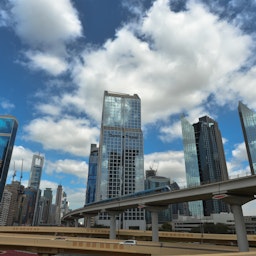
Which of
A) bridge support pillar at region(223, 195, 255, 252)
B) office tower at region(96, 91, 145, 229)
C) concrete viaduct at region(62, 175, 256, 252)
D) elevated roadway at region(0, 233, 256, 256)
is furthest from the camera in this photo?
office tower at region(96, 91, 145, 229)

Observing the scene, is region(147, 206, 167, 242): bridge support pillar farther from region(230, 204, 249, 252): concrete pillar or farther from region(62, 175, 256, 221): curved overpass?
region(230, 204, 249, 252): concrete pillar

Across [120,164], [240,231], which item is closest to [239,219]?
[240,231]

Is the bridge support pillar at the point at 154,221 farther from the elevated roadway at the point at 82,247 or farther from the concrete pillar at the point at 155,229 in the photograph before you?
the elevated roadway at the point at 82,247

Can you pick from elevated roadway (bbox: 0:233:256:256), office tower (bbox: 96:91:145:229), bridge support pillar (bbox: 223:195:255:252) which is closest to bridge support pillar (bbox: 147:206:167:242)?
elevated roadway (bbox: 0:233:256:256)

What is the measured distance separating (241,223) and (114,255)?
76.0 ft

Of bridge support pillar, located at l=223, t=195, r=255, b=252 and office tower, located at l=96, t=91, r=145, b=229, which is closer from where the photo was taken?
bridge support pillar, located at l=223, t=195, r=255, b=252

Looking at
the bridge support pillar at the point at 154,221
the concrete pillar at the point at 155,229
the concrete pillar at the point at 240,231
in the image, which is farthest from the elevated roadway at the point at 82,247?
the bridge support pillar at the point at 154,221

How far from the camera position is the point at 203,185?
150ft

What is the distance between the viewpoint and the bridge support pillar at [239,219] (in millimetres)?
37062

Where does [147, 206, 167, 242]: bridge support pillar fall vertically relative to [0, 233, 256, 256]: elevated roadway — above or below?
above

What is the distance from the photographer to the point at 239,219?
39.5 m

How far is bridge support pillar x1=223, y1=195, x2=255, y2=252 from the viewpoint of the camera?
3706cm

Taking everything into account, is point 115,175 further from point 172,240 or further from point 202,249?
point 202,249

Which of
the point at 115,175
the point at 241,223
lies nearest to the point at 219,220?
the point at 115,175
